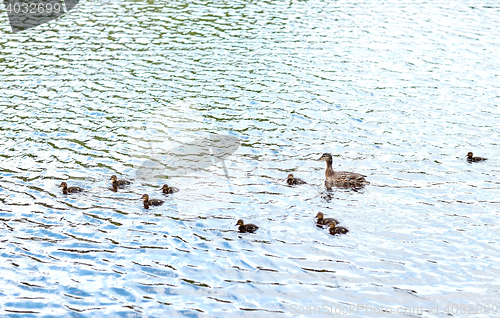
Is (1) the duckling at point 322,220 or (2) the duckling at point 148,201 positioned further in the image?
(2) the duckling at point 148,201

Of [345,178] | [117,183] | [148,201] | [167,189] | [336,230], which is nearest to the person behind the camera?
[336,230]

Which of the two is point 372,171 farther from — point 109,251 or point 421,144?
point 109,251

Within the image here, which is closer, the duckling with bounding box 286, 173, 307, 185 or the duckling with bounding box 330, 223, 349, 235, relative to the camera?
the duckling with bounding box 330, 223, 349, 235

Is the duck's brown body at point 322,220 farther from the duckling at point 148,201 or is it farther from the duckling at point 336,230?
the duckling at point 148,201

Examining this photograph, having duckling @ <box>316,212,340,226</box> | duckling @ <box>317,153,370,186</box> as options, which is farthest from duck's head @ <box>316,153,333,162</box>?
duckling @ <box>316,212,340,226</box>

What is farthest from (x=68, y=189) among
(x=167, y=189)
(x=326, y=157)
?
(x=326, y=157)

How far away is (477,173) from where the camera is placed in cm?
1614

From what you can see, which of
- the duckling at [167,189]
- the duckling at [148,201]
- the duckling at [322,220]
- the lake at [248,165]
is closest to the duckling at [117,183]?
the lake at [248,165]

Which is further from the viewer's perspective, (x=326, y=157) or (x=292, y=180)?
(x=326, y=157)

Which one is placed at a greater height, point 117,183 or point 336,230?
point 336,230

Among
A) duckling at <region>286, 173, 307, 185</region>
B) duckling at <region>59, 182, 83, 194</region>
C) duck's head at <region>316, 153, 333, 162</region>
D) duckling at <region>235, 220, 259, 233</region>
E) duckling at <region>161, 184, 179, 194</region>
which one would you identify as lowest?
duckling at <region>59, 182, 83, 194</region>

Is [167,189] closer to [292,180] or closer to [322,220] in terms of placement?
[292,180]

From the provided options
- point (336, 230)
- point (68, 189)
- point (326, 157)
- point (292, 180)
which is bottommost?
point (68, 189)

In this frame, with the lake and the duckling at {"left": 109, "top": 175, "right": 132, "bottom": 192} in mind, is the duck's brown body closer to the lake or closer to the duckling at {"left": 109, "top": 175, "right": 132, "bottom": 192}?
the lake
